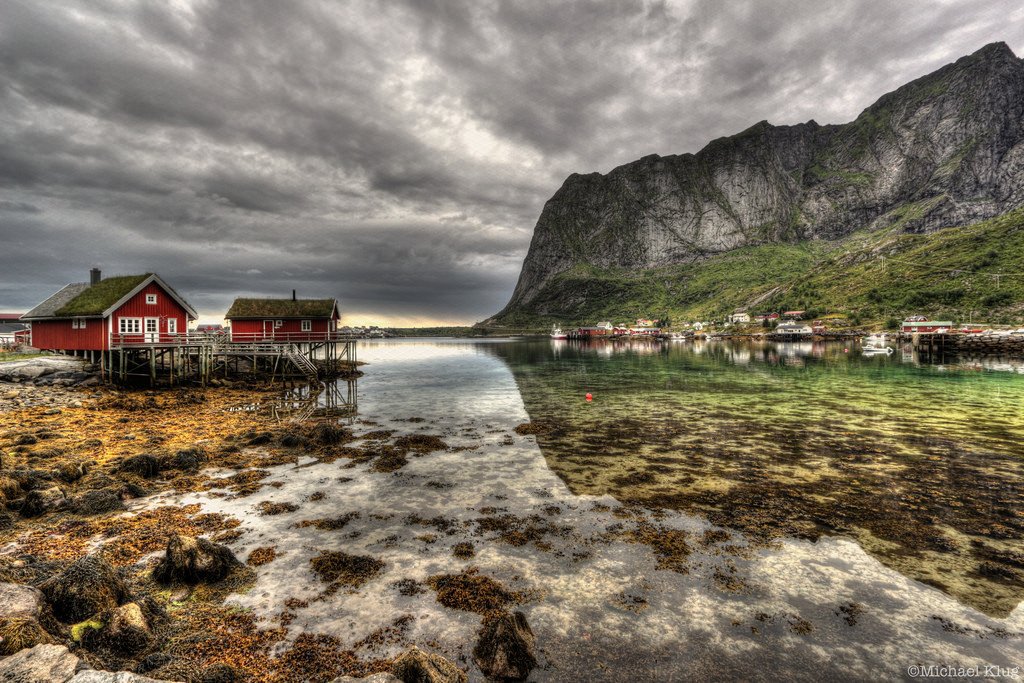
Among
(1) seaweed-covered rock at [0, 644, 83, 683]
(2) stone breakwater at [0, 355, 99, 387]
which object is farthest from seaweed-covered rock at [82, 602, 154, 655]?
(2) stone breakwater at [0, 355, 99, 387]

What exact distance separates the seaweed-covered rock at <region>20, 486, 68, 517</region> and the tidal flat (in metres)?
0.25

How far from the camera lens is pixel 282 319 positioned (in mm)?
56531

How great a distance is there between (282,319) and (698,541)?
2301 inches

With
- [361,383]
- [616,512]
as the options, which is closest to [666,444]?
[616,512]

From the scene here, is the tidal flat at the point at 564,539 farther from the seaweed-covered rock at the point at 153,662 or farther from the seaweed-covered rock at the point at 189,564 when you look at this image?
the seaweed-covered rock at the point at 189,564

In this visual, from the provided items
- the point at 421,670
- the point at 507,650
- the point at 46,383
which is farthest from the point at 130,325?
the point at 507,650

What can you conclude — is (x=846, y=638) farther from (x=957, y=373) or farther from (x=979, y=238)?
(x=979, y=238)

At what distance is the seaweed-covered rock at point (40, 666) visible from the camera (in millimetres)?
4258

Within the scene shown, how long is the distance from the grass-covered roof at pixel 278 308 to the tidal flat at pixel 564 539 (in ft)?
110

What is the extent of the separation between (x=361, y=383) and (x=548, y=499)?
3767 cm

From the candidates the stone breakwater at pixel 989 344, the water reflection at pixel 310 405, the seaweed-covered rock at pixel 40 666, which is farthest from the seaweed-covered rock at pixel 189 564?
the stone breakwater at pixel 989 344

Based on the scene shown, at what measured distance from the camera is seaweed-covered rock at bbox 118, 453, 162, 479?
15.1m

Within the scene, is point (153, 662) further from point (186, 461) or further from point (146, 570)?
point (186, 461)

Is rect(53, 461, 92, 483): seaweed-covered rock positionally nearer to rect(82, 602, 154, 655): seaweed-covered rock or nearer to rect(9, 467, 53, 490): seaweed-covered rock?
rect(9, 467, 53, 490): seaweed-covered rock
